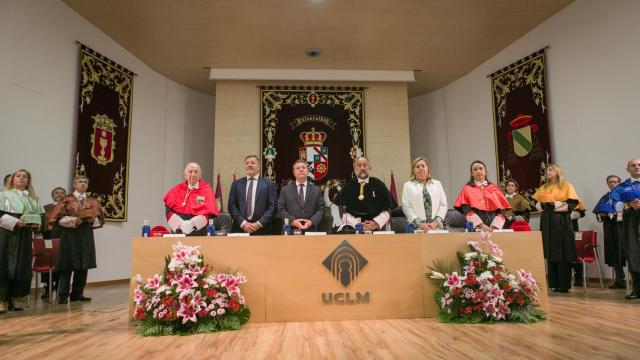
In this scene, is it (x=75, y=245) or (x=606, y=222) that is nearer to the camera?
(x=75, y=245)

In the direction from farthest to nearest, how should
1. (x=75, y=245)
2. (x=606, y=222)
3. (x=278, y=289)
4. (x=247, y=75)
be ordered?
1. (x=247, y=75)
2. (x=606, y=222)
3. (x=75, y=245)
4. (x=278, y=289)

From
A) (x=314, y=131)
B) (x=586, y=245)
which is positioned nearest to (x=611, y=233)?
(x=586, y=245)

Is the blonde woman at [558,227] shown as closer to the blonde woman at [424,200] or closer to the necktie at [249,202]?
the blonde woman at [424,200]

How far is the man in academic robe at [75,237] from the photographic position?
5.07 metres

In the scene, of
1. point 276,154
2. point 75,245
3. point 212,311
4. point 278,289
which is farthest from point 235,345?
point 276,154

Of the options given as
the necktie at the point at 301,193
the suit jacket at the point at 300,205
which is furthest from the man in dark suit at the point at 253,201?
the necktie at the point at 301,193

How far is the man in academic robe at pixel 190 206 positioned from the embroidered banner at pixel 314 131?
14.1 ft

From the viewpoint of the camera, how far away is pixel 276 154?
28.8 ft

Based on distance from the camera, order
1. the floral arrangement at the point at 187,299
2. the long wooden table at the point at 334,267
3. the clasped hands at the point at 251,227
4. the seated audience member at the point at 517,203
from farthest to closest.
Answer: the seated audience member at the point at 517,203
the clasped hands at the point at 251,227
the long wooden table at the point at 334,267
the floral arrangement at the point at 187,299

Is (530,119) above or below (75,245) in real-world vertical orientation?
above

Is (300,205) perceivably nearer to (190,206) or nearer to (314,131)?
(190,206)

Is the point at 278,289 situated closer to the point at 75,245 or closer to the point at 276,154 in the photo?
the point at 75,245

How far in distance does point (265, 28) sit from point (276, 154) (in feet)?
8.09

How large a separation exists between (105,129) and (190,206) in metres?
3.96
